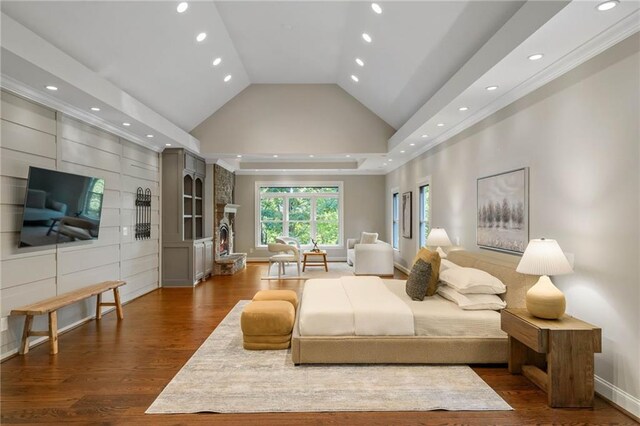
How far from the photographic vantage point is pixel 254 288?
673 centimetres

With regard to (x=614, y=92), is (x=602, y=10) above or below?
above

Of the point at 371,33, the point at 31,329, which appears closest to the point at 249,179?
the point at 371,33

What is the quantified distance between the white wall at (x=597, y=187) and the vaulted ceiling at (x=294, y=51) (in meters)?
0.24

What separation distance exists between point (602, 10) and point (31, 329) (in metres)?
5.21

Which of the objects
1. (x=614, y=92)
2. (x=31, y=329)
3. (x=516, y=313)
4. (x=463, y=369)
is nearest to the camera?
(x=614, y=92)

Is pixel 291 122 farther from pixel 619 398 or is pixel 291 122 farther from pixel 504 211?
pixel 619 398

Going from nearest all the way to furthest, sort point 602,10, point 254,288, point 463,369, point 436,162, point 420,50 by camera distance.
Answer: point 602,10, point 463,369, point 420,50, point 436,162, point 254,288

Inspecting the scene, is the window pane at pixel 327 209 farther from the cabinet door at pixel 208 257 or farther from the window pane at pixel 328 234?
the cabinet door at pixel 208 257

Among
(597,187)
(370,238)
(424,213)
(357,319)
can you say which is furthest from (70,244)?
(370,238)

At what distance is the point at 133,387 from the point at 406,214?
6.53m

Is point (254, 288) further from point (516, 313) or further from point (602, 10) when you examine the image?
point (602, 10)

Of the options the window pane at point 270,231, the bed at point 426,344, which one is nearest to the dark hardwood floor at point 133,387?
the bed at point 426,344

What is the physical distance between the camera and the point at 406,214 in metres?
8.30

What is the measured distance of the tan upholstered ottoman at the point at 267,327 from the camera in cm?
350
